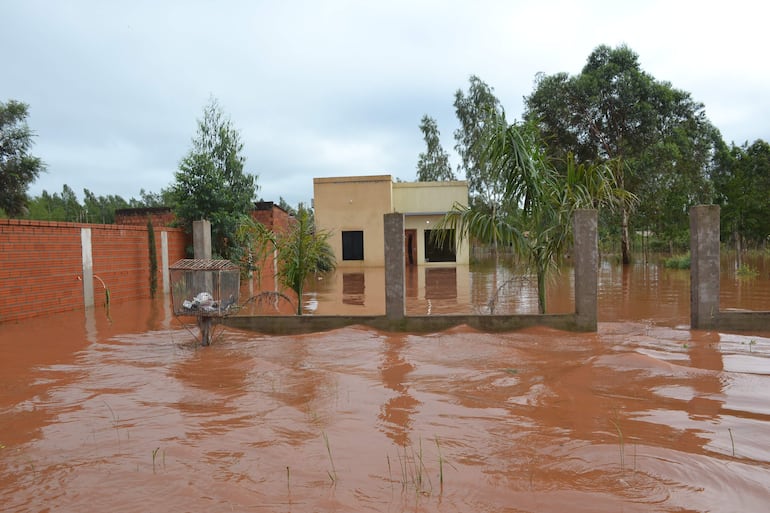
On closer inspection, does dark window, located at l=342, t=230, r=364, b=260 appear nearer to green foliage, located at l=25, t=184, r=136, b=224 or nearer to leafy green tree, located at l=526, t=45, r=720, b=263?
leafy green tree, located at l=526, t=45, r=720, b=263

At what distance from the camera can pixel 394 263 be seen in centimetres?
754

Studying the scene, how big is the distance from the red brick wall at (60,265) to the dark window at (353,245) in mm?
14325

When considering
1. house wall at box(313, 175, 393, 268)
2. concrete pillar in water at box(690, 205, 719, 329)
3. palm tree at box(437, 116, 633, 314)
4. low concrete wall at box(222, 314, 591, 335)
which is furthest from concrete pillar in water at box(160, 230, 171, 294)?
house wall at box(313, 175, 393, 268)

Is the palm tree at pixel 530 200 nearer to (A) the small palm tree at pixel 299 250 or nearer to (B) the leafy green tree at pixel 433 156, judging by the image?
(A) the small palm tree at pixel 299 250

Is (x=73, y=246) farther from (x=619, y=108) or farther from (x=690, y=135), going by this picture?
(x=690, y=135)

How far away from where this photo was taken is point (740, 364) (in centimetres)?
557

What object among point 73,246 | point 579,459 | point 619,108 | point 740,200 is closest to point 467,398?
point 579,459

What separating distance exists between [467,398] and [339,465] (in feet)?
5.41

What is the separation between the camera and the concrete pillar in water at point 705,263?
280 inches

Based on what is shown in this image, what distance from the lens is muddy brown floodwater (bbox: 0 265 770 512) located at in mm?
2891

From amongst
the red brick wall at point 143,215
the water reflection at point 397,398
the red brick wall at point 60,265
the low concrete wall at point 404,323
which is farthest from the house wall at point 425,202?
the water reflection at point 397,398

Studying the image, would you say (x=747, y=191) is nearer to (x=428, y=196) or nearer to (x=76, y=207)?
(x=428, y=196)

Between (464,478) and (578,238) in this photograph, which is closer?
(464,478)

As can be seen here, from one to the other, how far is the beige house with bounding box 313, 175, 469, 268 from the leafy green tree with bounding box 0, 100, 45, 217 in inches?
549
